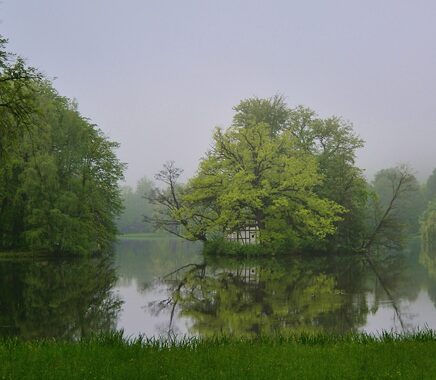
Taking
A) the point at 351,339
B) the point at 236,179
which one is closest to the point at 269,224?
the point at 236,179

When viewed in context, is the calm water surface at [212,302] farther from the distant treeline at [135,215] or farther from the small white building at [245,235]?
the distant treeline at [135,215]

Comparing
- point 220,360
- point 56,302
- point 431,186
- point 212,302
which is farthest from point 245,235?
point 431,186

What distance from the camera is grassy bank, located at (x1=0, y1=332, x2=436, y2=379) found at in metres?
7.25

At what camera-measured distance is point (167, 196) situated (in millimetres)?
46719

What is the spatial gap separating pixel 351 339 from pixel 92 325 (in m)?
7.41

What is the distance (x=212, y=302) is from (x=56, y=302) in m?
5.80

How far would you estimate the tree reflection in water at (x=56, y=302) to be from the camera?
13.3 metres

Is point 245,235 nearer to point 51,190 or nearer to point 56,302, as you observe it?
point 51,190

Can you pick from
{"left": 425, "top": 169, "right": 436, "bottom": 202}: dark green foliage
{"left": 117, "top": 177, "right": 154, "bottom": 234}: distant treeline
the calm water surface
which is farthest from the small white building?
{"left": 425, "top": 169, "right": 436, "bottom": 202}: dark green foliage

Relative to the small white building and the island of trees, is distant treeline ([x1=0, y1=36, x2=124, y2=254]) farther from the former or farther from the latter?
the small white building

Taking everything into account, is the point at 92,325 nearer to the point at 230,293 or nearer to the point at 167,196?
Result: the point at 230,293

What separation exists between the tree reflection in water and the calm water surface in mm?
30

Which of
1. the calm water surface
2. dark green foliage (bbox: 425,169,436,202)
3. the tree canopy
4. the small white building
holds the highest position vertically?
dark green foliage (bbox: 425,169,436,202)

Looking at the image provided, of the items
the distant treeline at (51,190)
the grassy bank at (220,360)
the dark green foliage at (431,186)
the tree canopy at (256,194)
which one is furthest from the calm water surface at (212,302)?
the dark green foliage at (431,186)
